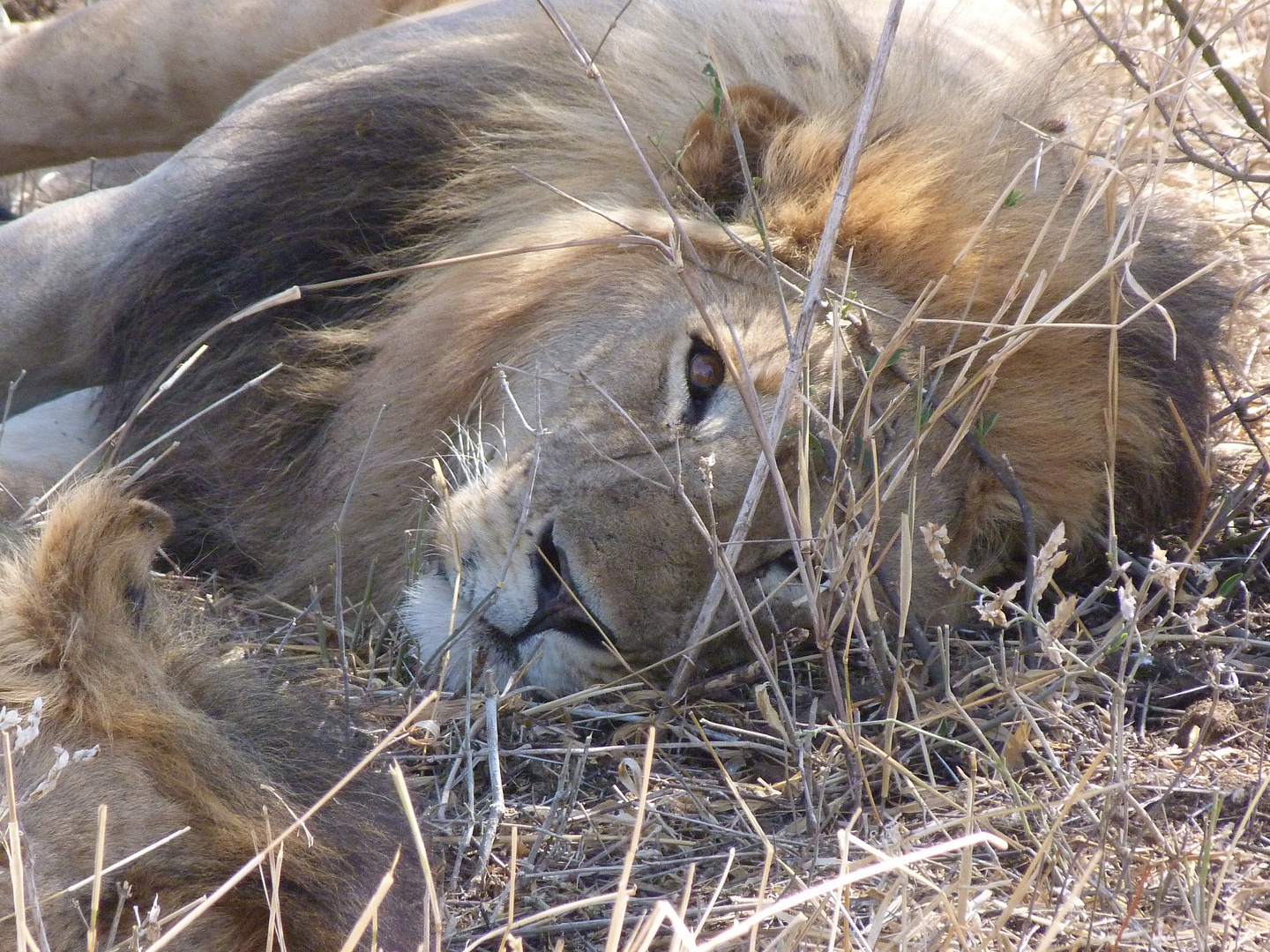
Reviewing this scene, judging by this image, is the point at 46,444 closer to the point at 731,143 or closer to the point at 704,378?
the point at 704,378

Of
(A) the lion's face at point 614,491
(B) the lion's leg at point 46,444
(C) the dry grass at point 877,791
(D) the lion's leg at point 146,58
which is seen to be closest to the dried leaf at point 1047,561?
(C) the dry grass at point 877,791

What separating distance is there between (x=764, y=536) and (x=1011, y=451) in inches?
23.5

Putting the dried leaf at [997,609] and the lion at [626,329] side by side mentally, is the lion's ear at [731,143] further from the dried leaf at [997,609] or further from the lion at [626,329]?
the dried leaf at [997,609]

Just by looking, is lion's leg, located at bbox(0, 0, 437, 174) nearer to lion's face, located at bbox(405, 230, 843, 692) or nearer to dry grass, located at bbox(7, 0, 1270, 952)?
lion's face, located at bbox(405, 230, 843, 692)

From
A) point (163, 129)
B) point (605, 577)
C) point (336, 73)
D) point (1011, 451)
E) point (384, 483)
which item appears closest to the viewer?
point (605, 577)

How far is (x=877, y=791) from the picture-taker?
2.25 meters

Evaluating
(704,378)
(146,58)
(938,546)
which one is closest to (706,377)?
(704,378)

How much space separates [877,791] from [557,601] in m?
0.62

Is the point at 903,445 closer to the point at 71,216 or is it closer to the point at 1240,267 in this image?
the point at 1240,267

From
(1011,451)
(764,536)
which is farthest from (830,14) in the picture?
(764,536)

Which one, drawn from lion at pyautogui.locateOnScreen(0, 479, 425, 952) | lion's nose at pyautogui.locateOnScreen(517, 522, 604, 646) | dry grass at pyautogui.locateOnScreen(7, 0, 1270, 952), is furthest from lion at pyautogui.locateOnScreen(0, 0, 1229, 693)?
lion at pyautogui.locateOnScreen(0, 479, 425, 952)

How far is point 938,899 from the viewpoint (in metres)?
1.66

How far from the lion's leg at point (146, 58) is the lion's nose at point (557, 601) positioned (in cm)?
240

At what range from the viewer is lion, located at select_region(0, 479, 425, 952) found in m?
1.68
